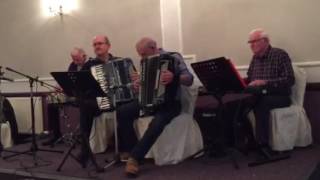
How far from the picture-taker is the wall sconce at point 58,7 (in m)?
6.00

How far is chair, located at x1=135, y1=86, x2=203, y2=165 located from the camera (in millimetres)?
4141

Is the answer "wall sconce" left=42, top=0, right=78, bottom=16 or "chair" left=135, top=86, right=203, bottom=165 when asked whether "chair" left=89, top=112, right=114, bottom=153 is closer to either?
"chair" left=135, top=86, right=203, bottom=165

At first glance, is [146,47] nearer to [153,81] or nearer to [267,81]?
[153,81]

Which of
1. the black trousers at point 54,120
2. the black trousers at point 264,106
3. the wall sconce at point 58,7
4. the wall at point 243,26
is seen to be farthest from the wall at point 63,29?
the black trousers at point 264,106

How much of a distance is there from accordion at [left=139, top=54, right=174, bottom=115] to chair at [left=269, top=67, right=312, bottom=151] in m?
1.08

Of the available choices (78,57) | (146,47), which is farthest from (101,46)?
(78,57)

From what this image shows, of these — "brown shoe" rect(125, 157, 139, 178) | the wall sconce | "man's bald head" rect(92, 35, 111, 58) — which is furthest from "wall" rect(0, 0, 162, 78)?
"brown shoe" rect(125, 157, 139, 178)

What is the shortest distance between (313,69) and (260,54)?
2.16 ft

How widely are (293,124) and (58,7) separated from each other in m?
3.63

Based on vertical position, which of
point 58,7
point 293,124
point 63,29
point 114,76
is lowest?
point 293,124

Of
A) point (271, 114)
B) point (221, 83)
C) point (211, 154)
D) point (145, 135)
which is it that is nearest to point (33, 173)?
point (145, 135)

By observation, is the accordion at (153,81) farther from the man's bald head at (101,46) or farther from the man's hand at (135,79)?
the man's bald head at (101,46)

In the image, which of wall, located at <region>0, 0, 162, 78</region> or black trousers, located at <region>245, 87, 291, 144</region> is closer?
black trousers, located at <region>245, 87, 291, 144</region>

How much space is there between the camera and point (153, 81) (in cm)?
385
